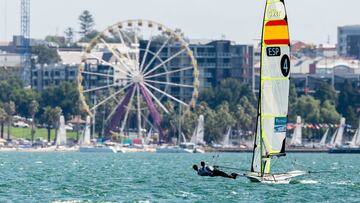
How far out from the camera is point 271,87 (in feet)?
276

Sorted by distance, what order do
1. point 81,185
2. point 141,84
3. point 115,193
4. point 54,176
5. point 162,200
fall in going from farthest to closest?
point 141,84 → point 54,176 → point 81,185 → point 115,193 → point 162,200

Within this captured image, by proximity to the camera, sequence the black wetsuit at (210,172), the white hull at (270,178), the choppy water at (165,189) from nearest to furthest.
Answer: the choppy water at (165,189) < the black wetsuit at (210,172) < the white hull at (270,178)

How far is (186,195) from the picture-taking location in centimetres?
8062

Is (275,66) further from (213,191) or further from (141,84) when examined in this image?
(141,84)

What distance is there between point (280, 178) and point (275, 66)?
5968mm

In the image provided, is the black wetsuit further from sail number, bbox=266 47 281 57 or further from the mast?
sail number, bbox=266 47 281 57

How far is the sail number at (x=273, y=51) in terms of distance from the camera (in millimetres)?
83875

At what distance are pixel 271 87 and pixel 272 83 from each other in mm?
223

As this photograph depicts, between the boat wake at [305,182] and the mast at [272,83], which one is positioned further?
the boat wake at [305,182]

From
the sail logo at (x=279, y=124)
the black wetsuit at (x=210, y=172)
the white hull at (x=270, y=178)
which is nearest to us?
the black wetsuit at (x=210, y=172)

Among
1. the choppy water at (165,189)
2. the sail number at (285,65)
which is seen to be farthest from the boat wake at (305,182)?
the sail number at (285,65)

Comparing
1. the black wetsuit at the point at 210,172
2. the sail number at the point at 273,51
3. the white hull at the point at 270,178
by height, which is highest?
the sail number at the point at 273,51

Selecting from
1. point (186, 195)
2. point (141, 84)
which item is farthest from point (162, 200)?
point (141, 84)

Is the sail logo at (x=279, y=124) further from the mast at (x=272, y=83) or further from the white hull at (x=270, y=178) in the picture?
the white hull at (x=270, y=178)
